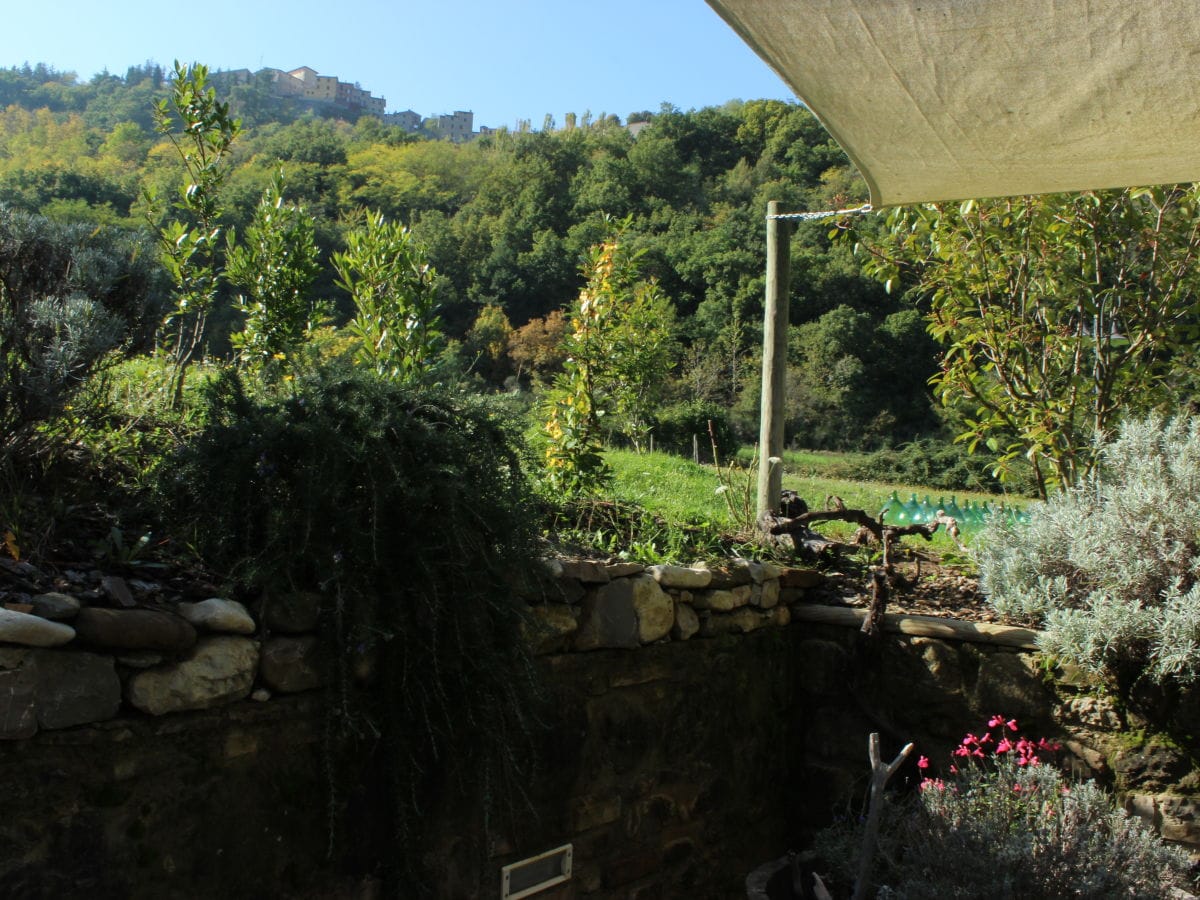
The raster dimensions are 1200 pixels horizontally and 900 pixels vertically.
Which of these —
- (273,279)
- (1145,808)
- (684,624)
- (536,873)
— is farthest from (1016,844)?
(273,279)

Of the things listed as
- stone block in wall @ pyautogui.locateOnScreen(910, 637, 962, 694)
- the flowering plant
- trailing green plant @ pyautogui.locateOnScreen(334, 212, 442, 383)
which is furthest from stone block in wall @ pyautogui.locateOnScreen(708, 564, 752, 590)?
trailing green plant @ pyautogui.locateOnScreen(334, 212, 442, 383)

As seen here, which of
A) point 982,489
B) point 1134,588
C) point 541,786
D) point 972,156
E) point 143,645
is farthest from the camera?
point 982,489

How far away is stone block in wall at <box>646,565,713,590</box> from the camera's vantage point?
10.7 ft

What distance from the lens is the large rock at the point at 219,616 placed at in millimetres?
2070

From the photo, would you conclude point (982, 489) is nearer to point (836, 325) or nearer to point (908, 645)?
point (836, 325)

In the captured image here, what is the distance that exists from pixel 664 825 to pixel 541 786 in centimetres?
68

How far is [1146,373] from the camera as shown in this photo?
4199 mm

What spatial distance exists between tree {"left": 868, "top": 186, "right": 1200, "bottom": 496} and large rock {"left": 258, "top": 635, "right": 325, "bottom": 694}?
10.4 feet

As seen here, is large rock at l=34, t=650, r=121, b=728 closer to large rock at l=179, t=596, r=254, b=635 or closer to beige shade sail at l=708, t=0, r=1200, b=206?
large rock at l=179, t=596, r=254, b=635

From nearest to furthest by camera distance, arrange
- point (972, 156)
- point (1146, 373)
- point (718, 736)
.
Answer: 1. point (972, 156)
2. point (718, 736)
3. point (1146, 373)

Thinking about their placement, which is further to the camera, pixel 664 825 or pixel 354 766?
pixel 664 825

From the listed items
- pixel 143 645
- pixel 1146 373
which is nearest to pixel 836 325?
pixel 1146 373

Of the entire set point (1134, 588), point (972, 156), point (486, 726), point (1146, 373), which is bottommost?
point (486, 726)

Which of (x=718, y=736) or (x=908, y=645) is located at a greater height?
(x=908, y=645)
